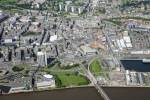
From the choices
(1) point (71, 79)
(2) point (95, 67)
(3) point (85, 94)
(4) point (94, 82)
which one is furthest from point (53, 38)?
(3) point (85, 94)

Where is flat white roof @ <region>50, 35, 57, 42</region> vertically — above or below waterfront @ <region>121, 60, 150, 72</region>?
above

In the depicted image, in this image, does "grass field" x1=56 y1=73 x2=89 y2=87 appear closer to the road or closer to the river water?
the road

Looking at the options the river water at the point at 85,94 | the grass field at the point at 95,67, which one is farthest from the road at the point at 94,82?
the grass field at the point at 95,67

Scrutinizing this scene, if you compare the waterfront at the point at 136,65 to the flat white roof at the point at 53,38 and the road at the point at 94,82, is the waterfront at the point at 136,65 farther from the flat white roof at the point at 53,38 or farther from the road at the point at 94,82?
the flat white roof at the point at 53,38

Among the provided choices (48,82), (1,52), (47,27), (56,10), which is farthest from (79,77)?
(56,10)

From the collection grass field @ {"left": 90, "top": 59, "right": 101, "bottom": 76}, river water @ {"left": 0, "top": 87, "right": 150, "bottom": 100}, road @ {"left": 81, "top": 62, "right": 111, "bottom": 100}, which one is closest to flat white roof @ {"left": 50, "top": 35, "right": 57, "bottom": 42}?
grass field @ {"left": 90, "top": 59, "right": 101, "bottom": 76}

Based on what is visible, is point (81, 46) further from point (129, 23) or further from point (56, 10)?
point (56, 10)
